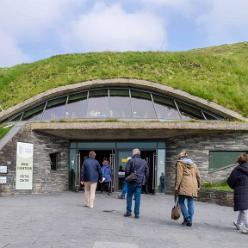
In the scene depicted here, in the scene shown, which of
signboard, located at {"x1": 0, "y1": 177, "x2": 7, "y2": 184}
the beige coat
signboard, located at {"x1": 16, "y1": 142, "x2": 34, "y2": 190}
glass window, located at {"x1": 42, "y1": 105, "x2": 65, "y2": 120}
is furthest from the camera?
glass window, located at {"x1": 42, "y1": 105, "x2": 65, "y2": 120}

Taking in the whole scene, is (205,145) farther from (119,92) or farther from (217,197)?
(119,92)

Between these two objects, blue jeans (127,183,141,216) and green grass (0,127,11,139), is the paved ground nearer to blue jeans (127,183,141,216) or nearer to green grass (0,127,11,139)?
blue jeans (127,183,141,216)

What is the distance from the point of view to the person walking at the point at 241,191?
370 inches

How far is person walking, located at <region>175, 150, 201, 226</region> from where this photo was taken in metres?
9.62

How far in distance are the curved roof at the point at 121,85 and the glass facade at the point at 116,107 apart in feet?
0.68

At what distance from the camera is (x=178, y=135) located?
20.2 meters

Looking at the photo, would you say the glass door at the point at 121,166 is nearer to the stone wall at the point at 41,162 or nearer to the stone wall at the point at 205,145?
the stone wall at the point at 205,145

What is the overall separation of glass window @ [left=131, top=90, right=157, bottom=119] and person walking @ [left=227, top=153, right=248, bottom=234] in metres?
10.7

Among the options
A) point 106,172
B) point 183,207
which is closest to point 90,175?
point 183,207

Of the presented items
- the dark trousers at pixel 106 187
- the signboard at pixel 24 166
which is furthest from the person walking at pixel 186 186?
the signboard at pixel 24 166

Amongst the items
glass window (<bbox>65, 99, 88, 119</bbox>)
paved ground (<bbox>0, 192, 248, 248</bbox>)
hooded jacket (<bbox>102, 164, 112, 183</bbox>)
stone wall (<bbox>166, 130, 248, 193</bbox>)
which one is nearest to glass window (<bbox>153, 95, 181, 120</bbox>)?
stone wall (<bbox>166, 130, 248, 193</bbox>)

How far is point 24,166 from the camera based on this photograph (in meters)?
18.3

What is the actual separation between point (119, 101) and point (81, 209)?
9.80 meters

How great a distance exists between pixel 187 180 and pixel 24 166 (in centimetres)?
997
